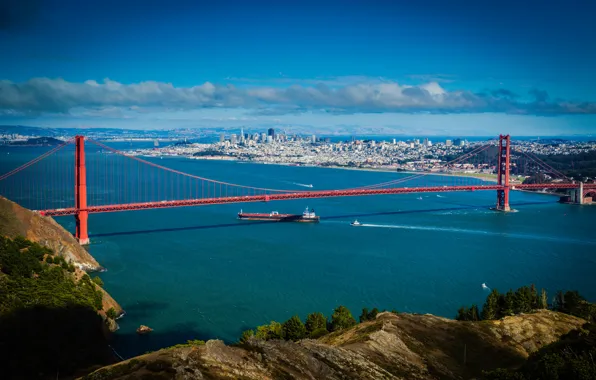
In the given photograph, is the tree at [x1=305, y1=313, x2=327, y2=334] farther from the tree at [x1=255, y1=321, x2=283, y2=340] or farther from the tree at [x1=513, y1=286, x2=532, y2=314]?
the tree at [x1=513, y1=286, x2=532, y2=314]

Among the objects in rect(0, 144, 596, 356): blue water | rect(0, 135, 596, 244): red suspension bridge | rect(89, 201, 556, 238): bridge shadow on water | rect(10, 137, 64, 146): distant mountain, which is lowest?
rect(0, 144, 596, 356): blue water

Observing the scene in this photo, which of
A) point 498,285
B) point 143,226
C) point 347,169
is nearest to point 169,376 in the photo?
point 498,285

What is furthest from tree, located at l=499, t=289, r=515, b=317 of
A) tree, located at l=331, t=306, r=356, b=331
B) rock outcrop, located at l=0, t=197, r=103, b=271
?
rock outcrop, located at l=0, t=197, r=103, b=271

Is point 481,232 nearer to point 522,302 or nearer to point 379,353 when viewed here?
point 522,302

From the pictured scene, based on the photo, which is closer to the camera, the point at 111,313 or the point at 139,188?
the point at 111,313

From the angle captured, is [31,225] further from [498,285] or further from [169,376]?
[498,285]

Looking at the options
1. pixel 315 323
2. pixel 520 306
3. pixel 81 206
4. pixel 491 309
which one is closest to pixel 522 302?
pixel 520 306
